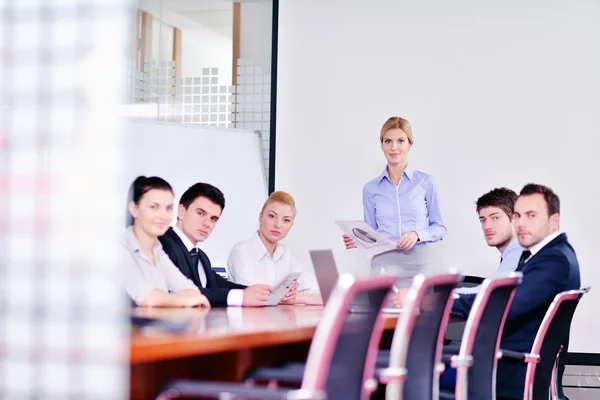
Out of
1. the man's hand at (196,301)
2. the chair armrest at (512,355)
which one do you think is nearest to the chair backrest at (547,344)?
the chair armrest at (512,355)

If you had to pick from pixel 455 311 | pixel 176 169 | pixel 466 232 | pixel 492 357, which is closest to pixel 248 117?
pixel 176 169

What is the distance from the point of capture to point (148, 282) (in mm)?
3475

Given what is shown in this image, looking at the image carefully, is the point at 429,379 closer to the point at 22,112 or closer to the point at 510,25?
the point at 22,112

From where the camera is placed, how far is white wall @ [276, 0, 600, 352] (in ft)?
23.5

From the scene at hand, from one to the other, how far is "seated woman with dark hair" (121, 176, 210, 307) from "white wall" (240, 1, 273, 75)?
4.31m

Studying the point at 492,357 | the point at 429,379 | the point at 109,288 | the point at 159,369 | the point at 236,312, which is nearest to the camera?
the point at 109,288

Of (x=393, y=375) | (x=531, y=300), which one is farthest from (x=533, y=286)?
(x=393, y=375)

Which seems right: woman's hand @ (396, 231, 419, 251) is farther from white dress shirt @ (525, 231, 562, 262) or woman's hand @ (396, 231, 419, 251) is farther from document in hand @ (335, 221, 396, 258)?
white dress shirt @ (525, 231, 562, 262)

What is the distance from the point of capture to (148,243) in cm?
351

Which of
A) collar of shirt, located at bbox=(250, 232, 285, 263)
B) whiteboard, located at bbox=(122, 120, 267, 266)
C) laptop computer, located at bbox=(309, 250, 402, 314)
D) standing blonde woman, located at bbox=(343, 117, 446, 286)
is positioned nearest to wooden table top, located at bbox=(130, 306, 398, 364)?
laptop computer, located at bbox=(309, 250, 402, 314)

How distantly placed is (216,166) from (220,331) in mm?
4364

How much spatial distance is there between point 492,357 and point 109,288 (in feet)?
6.37

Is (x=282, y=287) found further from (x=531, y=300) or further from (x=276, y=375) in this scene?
(x=276, y=375)

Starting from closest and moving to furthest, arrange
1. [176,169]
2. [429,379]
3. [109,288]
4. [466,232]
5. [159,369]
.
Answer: [109,288]
[159,369]
[429,379]
[176,169]
[466,232]
